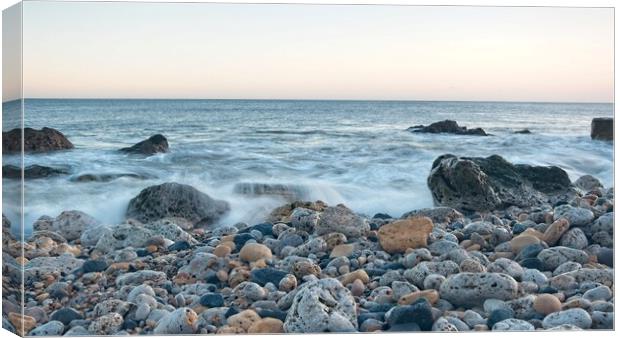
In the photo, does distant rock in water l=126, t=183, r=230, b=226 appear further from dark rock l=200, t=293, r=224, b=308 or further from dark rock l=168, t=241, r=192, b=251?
dark rock l=200, t=293, r=224, b=308

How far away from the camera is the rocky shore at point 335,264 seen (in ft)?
20.1

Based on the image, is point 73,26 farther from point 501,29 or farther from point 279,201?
point 501,29

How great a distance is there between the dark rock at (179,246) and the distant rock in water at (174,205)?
0.64ft

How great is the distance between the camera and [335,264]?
21.6 feet

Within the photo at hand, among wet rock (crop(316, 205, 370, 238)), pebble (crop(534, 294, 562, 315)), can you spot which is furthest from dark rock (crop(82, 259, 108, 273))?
pebble (crop(534, 294, 562, 315))

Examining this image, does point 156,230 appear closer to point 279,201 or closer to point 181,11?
point 279,201

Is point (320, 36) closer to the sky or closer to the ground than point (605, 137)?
closer to the sky

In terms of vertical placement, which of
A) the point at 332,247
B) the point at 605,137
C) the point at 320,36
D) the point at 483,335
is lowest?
the point at 483,335

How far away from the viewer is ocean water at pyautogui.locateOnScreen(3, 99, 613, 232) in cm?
653

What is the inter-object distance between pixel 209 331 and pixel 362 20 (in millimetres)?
2278

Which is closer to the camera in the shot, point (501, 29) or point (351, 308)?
point (351, 308)

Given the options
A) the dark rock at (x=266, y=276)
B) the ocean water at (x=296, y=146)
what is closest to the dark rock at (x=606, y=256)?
the ocean water at (x=296, y=146)

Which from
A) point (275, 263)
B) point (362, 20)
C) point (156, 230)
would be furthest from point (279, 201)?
point (362, 20)

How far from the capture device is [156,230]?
6.86 meters
